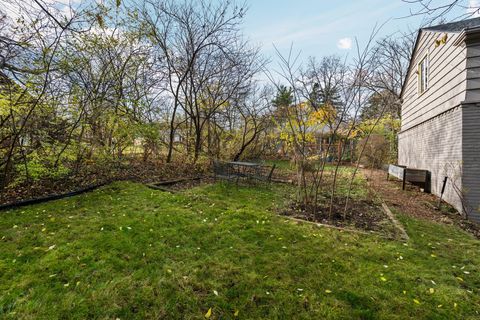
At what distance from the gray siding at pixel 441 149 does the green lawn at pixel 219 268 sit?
170cm

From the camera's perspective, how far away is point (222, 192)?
6.32 meters

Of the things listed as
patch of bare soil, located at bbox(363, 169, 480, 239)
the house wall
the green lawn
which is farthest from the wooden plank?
the green lawn

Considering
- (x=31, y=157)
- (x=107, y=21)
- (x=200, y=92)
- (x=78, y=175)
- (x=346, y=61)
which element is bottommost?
(x=78, y=175)

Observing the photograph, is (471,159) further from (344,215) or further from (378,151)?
(378,151)

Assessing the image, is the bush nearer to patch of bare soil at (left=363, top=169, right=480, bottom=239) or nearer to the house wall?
the house wall

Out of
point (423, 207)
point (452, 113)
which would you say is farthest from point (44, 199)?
point (452, 113)

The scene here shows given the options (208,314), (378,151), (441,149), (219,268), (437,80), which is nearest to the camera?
(208,314)

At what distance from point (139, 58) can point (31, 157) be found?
497 cm

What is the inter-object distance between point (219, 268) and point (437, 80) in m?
7.49

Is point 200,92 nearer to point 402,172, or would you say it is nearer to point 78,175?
point 78,175

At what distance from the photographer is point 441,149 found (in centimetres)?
603

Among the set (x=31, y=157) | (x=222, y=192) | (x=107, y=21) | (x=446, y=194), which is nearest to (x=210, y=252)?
(x=222, y=192)

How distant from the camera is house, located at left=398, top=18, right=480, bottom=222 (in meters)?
4.87

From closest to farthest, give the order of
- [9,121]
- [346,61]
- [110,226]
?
[110,226] < [346,61] < [9,121]
